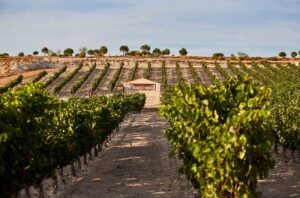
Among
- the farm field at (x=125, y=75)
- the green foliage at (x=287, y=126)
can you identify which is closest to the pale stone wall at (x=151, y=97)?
the farm field at (x=125, y=75)

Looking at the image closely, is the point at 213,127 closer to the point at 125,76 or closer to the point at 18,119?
the point at 18,119

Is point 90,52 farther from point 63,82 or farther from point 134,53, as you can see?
point 63,82

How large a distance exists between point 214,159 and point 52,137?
1086 centimetres

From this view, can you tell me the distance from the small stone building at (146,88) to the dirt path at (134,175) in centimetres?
4947

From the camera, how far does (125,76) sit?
126 metres

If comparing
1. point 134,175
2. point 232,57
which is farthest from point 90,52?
point 134,175

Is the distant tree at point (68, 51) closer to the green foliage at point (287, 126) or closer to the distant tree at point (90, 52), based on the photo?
the distant tree at point (90, 52)

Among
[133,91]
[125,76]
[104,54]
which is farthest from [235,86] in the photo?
[104,54]

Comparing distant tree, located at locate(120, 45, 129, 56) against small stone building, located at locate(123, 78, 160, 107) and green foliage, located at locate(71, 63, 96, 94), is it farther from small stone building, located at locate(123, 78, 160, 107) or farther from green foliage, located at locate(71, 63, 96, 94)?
small stone building, located at locate(123, 78, 160, 107)

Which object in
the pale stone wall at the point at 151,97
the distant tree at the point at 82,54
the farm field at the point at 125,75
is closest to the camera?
the pale stone wall at the point at 151,97

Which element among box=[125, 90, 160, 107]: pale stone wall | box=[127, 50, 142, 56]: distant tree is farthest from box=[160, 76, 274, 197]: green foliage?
box=[127, 50, 142, 56]: distant tree

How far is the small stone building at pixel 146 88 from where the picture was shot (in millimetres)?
97250

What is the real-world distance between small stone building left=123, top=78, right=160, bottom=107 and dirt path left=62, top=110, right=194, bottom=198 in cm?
4947

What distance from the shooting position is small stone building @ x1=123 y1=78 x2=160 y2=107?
319 ft
